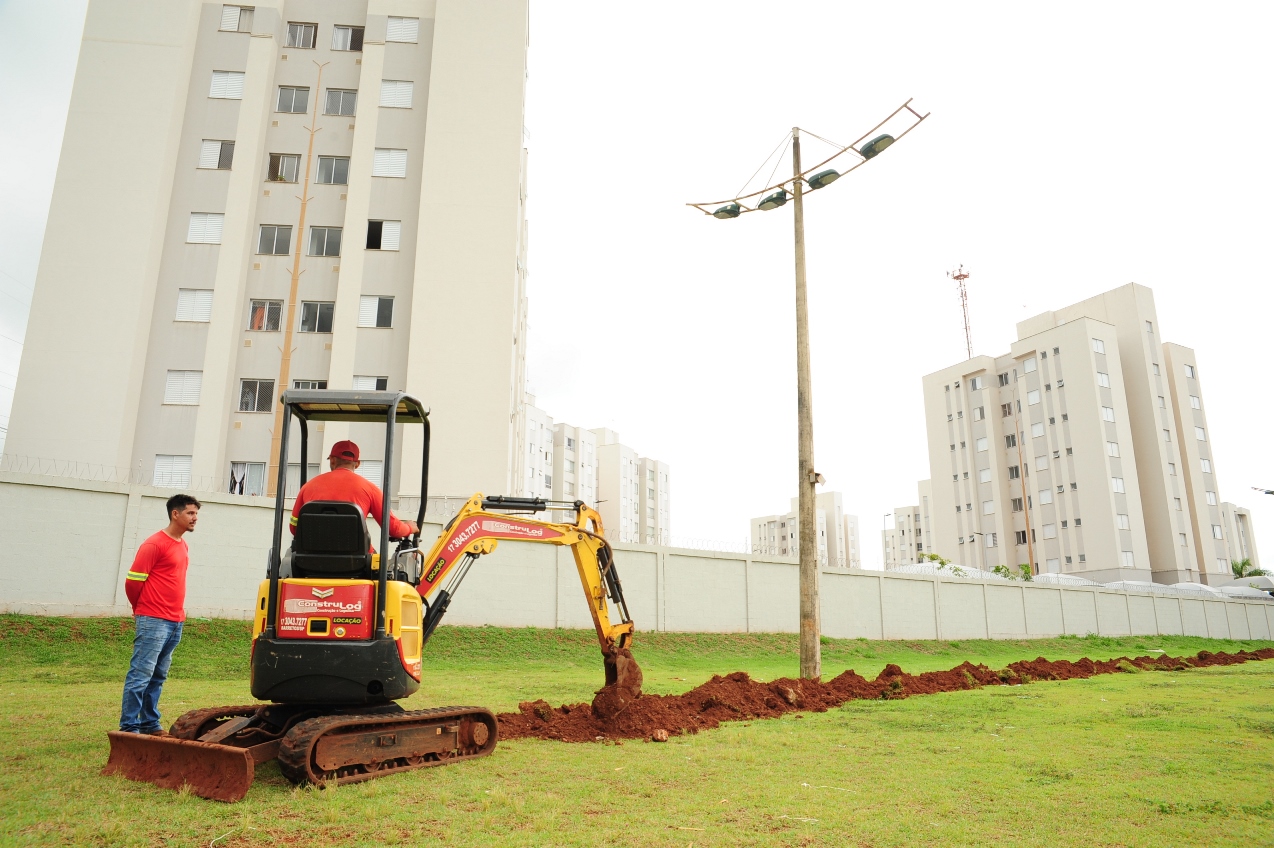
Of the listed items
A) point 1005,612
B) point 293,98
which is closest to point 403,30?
point 293,98

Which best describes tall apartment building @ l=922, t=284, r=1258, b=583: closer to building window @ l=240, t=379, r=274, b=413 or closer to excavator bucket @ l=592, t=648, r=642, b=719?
building window @ l=240, t=379, r=274, b=413

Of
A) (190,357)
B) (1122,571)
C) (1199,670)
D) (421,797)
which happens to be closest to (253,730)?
(421,797)

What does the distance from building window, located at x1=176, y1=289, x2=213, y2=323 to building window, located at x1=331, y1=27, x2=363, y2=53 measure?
42.8 feet

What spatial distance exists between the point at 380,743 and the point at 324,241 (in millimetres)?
Result: 31198

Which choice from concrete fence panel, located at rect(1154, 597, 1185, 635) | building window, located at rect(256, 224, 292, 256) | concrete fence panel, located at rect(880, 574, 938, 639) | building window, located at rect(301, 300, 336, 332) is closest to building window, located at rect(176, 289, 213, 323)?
building window, located at rect(256, 224, 292, 256)

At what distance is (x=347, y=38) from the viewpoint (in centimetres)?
3619

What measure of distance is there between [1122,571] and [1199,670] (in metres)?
46.5

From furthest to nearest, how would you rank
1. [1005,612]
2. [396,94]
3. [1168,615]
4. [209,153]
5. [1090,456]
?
[1090,456] → [1168,615] → [1005,612] → [396,94] → [209,153]

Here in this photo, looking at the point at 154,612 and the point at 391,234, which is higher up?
the point at 391,234

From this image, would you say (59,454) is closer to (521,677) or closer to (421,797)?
(521,677)

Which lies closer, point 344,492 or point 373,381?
point 344,492

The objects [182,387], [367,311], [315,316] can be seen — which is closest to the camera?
[182,387]

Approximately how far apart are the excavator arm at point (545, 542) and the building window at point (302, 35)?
3469cm

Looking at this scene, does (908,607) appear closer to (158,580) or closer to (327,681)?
(327,681)
